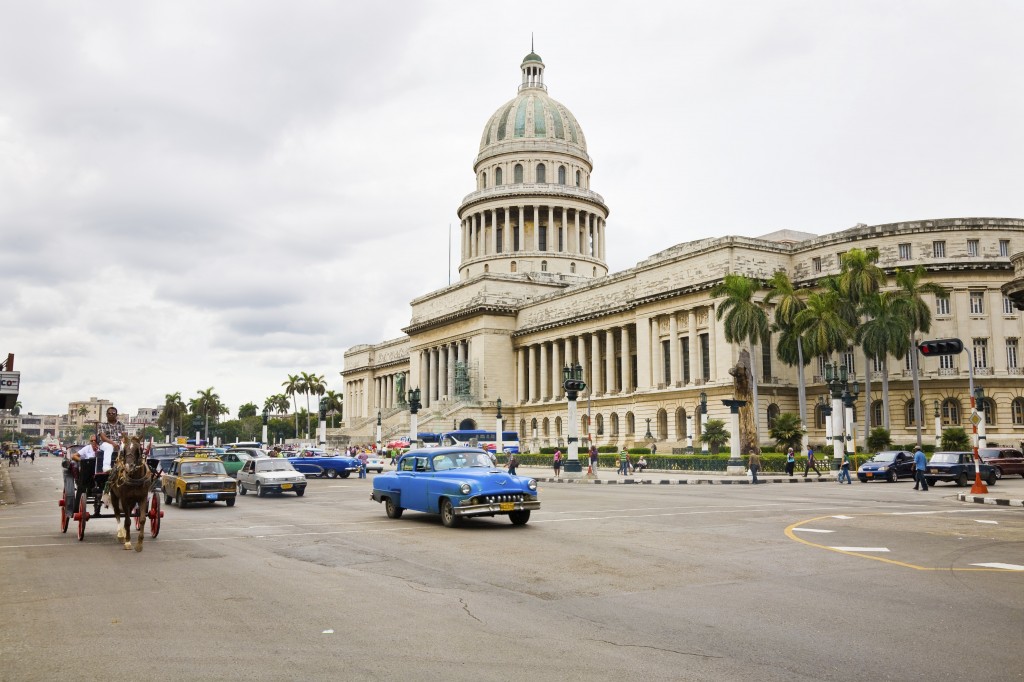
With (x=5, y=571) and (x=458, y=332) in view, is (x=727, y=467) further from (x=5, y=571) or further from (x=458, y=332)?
(x=458, y=332)

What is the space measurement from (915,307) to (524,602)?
51838 mm

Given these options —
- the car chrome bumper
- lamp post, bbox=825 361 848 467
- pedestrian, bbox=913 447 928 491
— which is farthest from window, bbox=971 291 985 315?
the car chrome bumper

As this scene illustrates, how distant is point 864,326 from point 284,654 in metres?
54.0

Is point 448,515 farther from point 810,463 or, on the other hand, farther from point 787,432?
point 787,432

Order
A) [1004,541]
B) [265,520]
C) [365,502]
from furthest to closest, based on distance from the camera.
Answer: [365,502] < [265,520] < [1004,541]

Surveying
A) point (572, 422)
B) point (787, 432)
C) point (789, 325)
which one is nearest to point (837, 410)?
point (787, 432)

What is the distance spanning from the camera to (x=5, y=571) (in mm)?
12211

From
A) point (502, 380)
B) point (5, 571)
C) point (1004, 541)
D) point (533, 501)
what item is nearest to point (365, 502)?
point (533, 501)

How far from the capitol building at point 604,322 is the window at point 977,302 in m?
0.16

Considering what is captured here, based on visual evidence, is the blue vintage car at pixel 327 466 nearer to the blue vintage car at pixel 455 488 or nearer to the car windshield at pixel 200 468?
the car windshield at pixel 200 468

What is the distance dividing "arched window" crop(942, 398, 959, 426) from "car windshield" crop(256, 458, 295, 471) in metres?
46.2

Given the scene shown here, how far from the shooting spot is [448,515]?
707 inches

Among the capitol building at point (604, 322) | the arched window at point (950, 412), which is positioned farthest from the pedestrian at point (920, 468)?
the arched window at point (950, 412)

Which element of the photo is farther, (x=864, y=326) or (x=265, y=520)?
(x=864, y=326)
